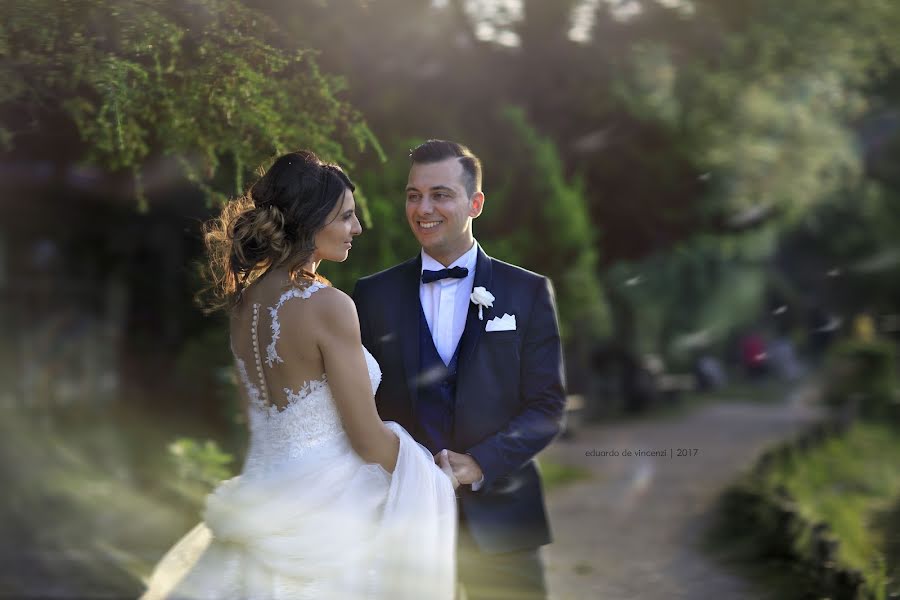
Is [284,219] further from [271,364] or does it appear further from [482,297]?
[482,297]

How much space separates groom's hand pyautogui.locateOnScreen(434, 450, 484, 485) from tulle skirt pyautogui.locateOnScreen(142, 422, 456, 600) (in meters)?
0.26

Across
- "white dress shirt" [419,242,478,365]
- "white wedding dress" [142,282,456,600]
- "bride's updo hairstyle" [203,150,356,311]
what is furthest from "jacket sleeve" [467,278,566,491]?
"bride's updo hairstyle" [203,150,356,311]

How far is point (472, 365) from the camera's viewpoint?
4.38m

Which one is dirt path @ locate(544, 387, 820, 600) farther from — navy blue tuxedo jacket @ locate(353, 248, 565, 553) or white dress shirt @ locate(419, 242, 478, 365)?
white dress shirt @ locate(419, 242, 478, 365)

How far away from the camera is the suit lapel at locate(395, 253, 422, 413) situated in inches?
174

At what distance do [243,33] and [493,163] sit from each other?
25.3 feet

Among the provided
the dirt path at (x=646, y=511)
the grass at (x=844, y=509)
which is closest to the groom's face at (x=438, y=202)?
the grass at (x=844, y=509)

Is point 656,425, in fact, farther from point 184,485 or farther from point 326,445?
point 326,445

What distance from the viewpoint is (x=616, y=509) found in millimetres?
11938

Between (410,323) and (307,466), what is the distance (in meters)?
0.82

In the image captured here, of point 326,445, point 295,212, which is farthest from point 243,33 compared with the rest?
point 326,445

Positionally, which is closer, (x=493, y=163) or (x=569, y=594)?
(x=569, y=594)

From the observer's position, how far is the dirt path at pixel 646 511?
322 inches

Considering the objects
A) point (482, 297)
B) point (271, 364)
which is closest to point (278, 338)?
point (271, 364)
